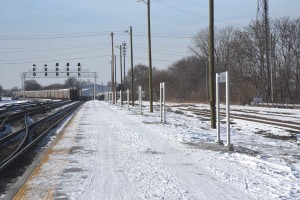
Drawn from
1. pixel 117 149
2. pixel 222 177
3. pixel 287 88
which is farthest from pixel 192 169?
pixel 287 88

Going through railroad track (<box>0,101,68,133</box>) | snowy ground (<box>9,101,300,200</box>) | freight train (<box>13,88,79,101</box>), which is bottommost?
snowy ground (<box>9,101,300,200</box>)

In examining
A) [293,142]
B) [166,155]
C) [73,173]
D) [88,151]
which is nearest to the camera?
[73,173]

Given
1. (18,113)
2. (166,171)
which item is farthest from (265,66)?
(166,171)

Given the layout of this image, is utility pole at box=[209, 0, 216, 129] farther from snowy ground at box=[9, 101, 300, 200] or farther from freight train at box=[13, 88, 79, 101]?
freight train at box=[13, 88, 79, 101]

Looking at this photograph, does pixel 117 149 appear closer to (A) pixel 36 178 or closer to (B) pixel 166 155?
(B) pixel 166 155

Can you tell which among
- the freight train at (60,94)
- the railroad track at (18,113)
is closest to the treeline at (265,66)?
the railroad track at (18,113)

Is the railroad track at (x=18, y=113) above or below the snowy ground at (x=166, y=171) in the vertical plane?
above

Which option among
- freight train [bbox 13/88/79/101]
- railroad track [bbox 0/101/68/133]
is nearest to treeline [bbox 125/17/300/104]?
railroad track [bbox 0/101/68/133]

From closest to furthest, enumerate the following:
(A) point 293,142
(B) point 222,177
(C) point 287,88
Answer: (B) point 222,177
(A) point 293,142
(C) point 287,88

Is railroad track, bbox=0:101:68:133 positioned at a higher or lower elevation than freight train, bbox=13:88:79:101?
lower

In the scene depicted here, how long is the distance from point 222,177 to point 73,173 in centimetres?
293

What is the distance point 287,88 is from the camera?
196 feet

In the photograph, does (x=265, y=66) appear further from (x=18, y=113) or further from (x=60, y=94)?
(x=60, y=94)

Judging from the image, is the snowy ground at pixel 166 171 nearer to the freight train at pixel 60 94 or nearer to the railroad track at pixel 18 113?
the railroad track at pixel 18 113
